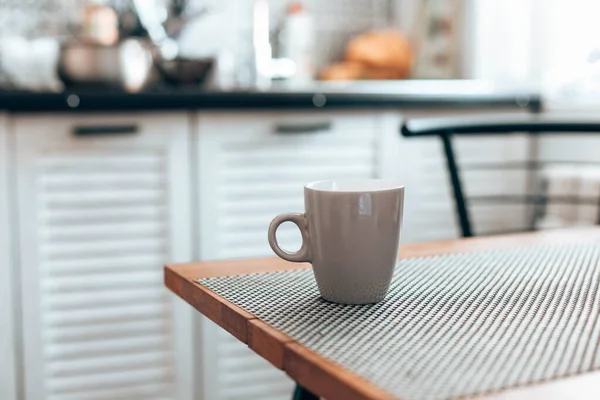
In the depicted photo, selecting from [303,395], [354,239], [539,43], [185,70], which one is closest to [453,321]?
[354,239]

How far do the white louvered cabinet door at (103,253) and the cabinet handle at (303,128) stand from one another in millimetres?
249

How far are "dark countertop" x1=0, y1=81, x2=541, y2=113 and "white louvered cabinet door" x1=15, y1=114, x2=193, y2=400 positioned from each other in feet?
0.13

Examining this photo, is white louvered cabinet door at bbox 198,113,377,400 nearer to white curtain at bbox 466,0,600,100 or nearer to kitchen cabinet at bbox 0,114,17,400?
kitchen cabinet at bbox 0,114,17,400

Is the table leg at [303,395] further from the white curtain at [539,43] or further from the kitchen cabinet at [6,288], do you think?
the white curtain at [539,43]

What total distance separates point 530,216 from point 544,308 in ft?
5.45

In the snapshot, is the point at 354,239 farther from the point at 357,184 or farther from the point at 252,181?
the point at 252,181

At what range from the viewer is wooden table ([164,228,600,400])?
0.47m

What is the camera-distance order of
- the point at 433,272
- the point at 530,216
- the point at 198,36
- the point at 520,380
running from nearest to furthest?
the point at 520,380
the point at 433,272
the point at 530,216
the point at 198,36

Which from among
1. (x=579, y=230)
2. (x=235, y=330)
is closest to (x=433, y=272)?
(x=235, y=330)

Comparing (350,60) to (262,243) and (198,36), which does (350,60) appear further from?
(262,243)

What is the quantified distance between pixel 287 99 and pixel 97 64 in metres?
0.50

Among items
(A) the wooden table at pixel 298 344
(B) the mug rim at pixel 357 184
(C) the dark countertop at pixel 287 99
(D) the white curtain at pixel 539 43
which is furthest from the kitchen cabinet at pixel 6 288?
(D) the white curtain at pixel 539 43

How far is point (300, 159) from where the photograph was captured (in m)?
2.00

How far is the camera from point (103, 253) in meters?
1.82
